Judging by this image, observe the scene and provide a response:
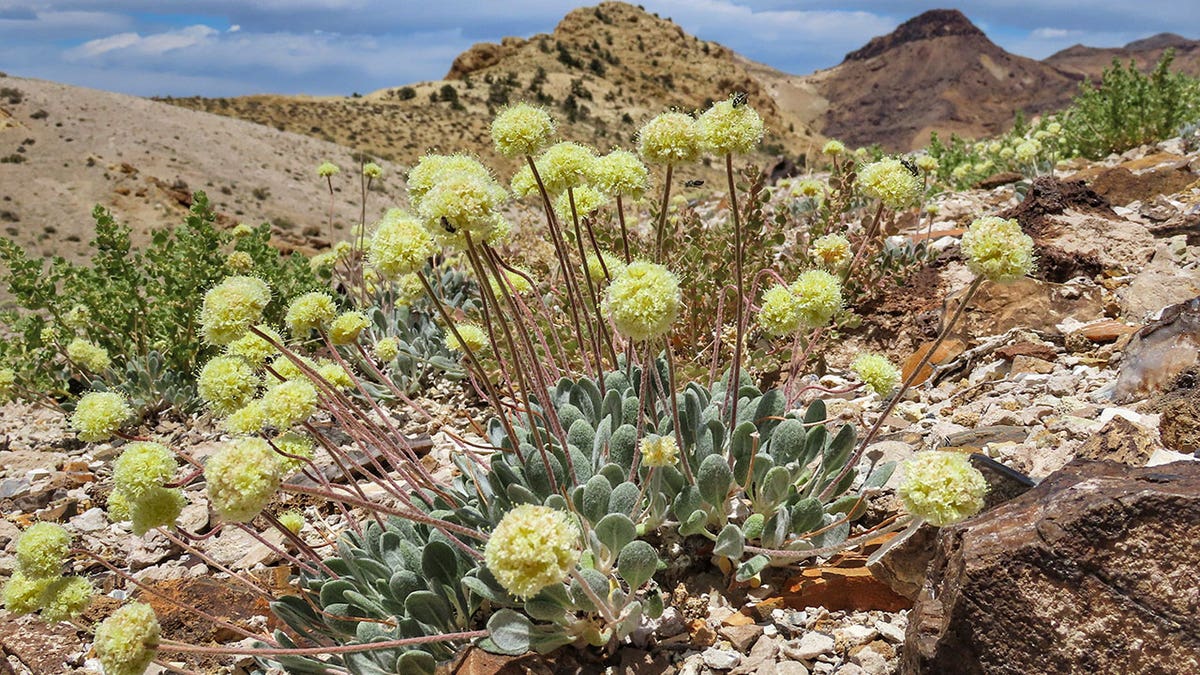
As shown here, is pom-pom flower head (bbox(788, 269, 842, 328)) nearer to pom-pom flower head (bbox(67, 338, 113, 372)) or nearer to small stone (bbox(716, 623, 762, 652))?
small stone (bbox(716, 623, 762, 652))

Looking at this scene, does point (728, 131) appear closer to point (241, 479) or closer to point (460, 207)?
point (460, 207)

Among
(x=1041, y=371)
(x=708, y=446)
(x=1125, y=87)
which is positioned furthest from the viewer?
(x=1125, y=87)

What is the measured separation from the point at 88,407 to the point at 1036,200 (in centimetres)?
667

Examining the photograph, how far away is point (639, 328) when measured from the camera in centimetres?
237

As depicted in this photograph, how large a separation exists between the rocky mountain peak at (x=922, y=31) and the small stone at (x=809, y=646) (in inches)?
4576

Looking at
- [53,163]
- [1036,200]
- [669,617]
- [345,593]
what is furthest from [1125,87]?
[53,163]

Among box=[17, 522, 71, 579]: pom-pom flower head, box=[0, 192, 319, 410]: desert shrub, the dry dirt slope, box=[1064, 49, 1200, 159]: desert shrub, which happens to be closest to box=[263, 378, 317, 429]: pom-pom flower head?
box=[17, 522, 71, 579]: pom-pom flower head

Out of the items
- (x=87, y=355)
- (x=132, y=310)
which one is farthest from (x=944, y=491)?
(x=132, y=310)

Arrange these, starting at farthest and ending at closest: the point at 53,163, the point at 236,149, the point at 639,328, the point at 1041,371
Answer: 1. the point at 236,149
2. the point at 53,163
3. the point at 1041,371
4. the point at 639,328

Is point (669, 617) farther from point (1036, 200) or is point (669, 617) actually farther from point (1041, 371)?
point (1036, 200)

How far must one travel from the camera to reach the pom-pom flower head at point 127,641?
7.48ft

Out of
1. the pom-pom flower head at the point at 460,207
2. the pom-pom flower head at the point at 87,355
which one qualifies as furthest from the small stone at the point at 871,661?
the pom-pom flower head at the point at 87,355

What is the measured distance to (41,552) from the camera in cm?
270

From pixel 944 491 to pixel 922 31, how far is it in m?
122
